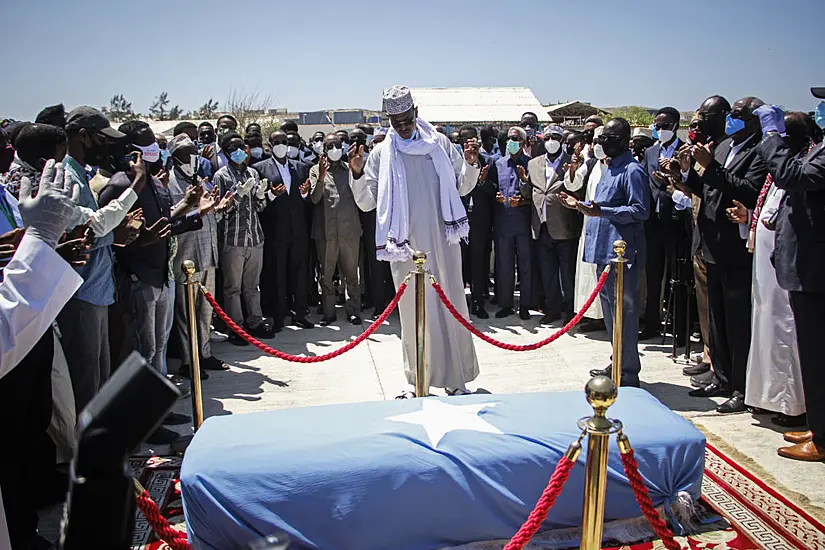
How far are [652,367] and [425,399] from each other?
10.8 ft

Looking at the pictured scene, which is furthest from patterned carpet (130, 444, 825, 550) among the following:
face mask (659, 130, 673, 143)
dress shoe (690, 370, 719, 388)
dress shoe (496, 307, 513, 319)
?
dress shoe (496, 307, 513, 319)

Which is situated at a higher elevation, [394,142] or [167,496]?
[394,142]

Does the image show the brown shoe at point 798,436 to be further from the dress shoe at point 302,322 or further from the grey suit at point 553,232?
the dress shoe at point 302,322

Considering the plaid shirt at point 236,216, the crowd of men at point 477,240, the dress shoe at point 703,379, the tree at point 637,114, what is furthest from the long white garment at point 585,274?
the tree at point 637,114

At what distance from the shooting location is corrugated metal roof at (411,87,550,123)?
23.0 m

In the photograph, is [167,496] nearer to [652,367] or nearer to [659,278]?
[652,367]

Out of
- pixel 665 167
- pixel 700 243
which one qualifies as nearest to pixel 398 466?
pixel 665 167

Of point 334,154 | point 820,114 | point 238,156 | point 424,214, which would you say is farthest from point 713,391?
point 238,156

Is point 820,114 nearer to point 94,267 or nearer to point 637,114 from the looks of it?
point 94,267

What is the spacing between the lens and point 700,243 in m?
5.82

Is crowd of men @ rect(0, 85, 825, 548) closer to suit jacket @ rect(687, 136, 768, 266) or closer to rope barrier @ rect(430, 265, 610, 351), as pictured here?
suit jacket @ rect(687, 136, 768, 266)

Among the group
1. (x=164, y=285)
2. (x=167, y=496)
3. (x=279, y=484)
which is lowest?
(x=167, y=496)

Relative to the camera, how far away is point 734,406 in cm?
529

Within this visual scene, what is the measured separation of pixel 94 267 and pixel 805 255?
457 centimetres
